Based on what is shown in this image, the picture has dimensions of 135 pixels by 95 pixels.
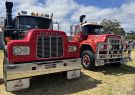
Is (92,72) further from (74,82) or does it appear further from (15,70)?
(15,70)

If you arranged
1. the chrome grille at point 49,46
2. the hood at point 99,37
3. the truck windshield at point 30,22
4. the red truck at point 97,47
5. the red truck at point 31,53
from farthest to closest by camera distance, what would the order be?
the hood at point 99,37
the red truck at point 97,47
the truck windshield at point 30,22
the chrome grille at point 49,46
the red truck at point 31,53

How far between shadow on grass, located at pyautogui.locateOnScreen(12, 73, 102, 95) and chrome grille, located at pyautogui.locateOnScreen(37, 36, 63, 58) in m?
1.20

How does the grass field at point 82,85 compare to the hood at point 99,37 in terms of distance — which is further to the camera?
the hood at point 99,37

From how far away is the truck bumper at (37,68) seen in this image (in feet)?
20.3

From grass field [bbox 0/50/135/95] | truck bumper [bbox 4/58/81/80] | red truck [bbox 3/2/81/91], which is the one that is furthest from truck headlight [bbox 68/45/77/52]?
grass field [bbox 0/50/135/95]

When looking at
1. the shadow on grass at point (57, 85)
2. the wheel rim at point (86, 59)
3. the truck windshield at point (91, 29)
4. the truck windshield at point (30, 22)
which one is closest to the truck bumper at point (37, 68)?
the shadow on grass at point (57, 85)

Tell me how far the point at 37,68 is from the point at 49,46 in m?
0.83

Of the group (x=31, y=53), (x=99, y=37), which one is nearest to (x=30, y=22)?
(x=31, y=53)

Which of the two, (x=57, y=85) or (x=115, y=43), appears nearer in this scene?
(x=57, y=85)

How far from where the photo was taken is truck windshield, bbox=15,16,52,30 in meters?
8.61

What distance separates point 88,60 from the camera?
1084cm

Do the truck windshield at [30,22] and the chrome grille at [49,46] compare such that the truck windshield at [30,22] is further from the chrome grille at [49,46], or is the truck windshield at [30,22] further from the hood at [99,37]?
the hood at [99,37]

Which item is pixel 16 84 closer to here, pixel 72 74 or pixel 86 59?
pixel 72 74

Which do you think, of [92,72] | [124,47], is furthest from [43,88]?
[124,47]
